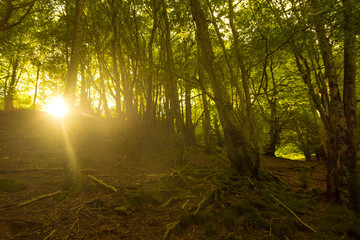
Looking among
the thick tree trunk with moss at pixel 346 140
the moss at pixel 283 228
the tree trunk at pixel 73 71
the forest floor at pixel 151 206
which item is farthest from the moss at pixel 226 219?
the tree trunk at pixel 73 71

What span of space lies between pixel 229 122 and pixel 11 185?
7721 millimetres

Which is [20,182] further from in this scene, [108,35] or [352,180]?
[108,35]

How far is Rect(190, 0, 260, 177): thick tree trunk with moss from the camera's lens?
678cm

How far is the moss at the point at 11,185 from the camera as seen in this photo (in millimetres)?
5379

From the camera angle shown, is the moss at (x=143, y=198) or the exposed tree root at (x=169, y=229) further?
the moss at (x=143, y=198)

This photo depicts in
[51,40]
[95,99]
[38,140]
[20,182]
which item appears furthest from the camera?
[95,99]

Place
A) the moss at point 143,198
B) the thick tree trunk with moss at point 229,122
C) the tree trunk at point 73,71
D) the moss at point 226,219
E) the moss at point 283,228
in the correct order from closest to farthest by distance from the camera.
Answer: the moss at point 283,228, the moss at point 226,219, the moss at point 143,198, the tree trunk at point 73,71, the thick tree trunk with moss at point 229,122

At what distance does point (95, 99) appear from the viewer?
26.6 meters

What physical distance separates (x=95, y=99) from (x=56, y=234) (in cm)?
2569

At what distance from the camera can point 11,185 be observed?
5.55 meters

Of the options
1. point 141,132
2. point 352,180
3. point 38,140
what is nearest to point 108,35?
point 141,132

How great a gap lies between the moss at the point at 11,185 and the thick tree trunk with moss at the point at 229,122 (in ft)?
24.0

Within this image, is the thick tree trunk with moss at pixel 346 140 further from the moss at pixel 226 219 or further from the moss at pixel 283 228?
the moss at pixel 226 219

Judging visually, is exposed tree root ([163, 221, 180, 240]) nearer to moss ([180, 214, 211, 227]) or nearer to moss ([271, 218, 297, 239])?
moss ([180, 214, 211, 227])
